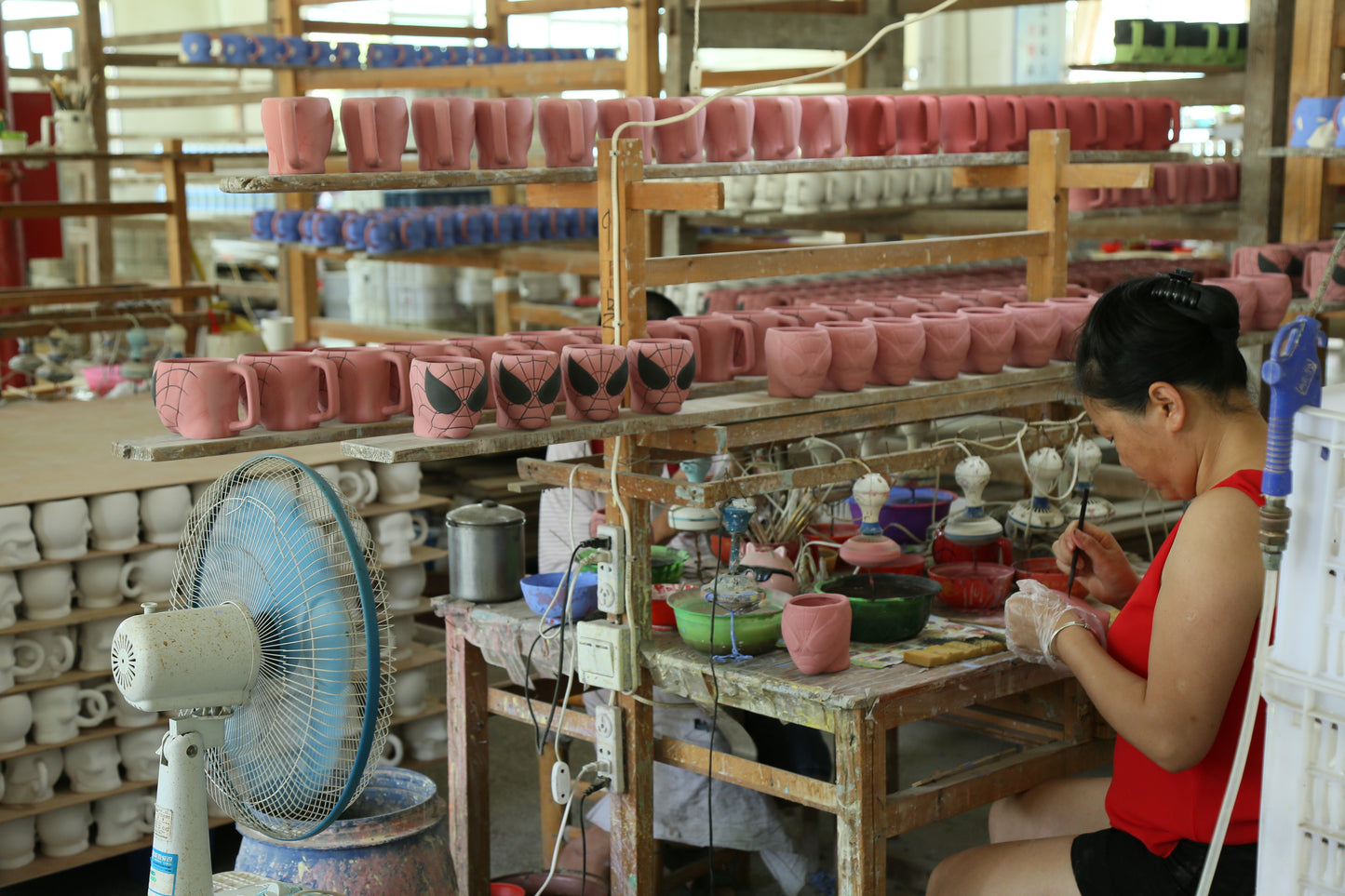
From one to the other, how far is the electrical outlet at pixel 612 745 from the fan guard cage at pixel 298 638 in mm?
599

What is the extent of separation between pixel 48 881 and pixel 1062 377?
2312 millimetres

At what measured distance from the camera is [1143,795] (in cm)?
180

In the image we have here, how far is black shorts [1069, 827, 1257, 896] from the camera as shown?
171cm

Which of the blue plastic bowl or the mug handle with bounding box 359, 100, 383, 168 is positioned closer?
the mug handle with bounding box 359, 100, 383, 168

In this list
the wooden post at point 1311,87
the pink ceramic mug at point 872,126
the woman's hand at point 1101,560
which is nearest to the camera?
the woman's hand at point 1101,560

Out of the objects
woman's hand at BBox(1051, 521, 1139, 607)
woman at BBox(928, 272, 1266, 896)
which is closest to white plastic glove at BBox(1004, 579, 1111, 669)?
woman at BBox(928, 272, 1266, 896)

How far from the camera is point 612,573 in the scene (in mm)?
2137

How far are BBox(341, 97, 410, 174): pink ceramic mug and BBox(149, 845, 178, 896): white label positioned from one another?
36.9 inches

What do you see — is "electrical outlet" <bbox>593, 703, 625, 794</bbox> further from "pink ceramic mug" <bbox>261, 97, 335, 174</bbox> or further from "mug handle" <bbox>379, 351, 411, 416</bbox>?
"pink ceramic mug" <bbox>261, 97, 335, 174</bbox>

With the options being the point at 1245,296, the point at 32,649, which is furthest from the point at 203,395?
the point at 1245,296

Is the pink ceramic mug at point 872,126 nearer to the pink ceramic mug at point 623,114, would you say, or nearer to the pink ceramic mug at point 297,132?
the pink ceramic mug at point 623,114

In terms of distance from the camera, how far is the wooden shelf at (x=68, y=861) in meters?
2.79

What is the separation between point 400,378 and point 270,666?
49cm

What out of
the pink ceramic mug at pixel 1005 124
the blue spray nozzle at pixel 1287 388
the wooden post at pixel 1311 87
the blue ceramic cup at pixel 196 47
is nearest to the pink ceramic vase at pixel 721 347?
the pink ceramic mug at pixel 1005 124
